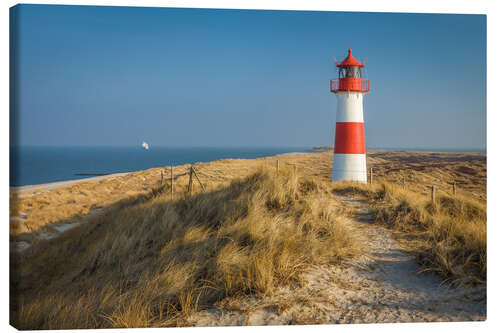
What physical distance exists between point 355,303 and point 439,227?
1929 mm

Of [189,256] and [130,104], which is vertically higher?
[130,104]

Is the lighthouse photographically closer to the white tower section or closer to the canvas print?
the white tower section

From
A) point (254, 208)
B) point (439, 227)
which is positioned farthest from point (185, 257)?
point (439, 227)

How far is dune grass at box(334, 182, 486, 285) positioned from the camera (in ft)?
10.1

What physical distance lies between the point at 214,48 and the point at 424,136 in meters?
3.37

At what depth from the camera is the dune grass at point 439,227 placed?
10.1 feet

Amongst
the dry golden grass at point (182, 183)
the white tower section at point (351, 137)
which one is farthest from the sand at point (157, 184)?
the white tower section at point (351, 137)

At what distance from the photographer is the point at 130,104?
5414mm

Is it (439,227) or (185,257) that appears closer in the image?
(185,257)

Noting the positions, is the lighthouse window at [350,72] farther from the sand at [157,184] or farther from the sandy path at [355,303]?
the sandy path at [355,303]

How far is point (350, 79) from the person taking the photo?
7.89 metres

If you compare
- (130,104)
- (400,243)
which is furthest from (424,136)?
(130,104)

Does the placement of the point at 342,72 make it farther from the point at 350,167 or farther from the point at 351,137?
the point at 350,167

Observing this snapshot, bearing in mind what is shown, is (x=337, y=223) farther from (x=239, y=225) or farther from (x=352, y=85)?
(x=352, y=85)
